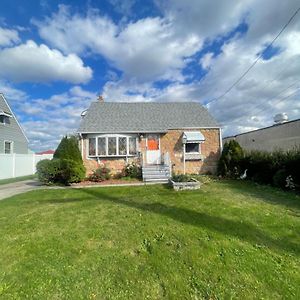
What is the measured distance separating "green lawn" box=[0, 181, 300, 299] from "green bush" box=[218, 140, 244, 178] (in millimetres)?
8055

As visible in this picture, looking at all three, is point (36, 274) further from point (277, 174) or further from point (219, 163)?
point (219, 163)

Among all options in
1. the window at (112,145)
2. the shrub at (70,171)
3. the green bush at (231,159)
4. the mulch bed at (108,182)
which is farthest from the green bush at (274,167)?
the shrub at (70,171)

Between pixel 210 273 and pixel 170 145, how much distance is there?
45.7ft

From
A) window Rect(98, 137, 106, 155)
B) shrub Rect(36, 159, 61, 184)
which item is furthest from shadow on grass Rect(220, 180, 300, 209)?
shrub Rect(36, 159, 61, 184)

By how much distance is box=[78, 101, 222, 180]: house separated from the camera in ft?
55.2

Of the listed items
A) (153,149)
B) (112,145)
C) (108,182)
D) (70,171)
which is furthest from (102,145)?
(153,149)

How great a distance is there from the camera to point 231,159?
648 inches

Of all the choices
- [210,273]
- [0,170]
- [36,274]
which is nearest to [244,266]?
[210,273]

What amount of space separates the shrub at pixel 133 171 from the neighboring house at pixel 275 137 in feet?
30.4

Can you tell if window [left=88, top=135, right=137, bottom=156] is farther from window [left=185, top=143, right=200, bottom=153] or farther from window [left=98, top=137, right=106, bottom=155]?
window [left=185, top=143, right=200, bottom=153]

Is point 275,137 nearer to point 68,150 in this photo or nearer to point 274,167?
point 274,167

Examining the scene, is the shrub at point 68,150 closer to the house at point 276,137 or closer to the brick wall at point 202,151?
the brick wall at point 202,151

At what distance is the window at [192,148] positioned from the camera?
1816cm

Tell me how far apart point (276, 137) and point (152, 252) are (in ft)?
53.7
